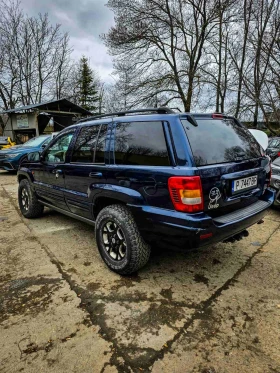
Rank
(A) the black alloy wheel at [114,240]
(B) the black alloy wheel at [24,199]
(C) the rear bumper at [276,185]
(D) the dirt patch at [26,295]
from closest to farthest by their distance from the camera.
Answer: (D) the dirt patch at [26,295]
(A) the black alloy wheel at [114,240]
(B) the black alloy wheel at [24,199]
(C) the rear bumper at [276,185]

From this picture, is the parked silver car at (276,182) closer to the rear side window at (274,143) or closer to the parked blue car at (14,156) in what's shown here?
the rear side window at (274,143)

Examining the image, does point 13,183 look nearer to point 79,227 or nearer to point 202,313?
point 79,227

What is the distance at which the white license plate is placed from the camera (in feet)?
7.62

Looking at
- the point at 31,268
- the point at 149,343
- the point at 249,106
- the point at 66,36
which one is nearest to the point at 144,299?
the point at 149,343

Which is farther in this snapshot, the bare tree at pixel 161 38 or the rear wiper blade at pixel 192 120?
the bare tree at pixel 161 38

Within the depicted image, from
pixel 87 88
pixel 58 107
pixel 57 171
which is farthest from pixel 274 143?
pixel 87 88

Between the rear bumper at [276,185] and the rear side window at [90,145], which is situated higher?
the rear side window at [90,145]

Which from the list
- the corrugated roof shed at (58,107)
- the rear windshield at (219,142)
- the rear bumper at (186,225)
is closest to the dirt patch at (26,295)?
the rear bumper at (186,225)

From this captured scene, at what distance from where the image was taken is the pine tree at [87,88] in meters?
32.1

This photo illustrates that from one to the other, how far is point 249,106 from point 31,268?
58.3 feet

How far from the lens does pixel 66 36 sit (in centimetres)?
2689

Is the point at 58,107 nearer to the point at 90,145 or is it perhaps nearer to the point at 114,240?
the point at 90,145

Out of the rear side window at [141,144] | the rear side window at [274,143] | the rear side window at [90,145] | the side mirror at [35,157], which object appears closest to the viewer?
the rear side window at [141,144]

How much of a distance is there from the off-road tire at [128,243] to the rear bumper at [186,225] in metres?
0.11
